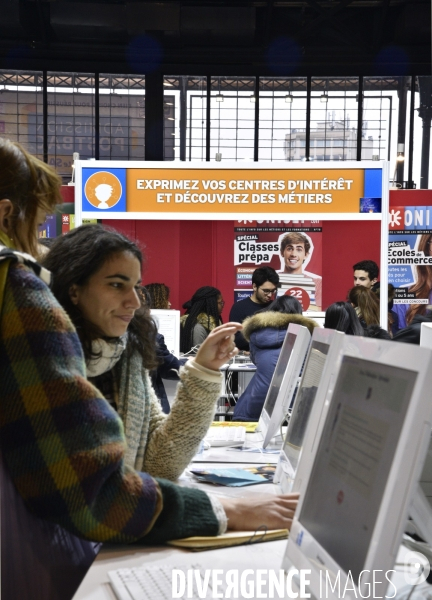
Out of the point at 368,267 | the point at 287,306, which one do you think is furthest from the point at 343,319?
the point at 368,267

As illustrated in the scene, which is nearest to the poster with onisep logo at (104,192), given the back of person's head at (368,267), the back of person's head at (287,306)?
the back of person's head at (368,267)

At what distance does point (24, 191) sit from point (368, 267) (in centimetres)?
803

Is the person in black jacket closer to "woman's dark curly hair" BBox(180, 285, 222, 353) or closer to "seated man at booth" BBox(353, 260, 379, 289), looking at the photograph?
"woman's dark curly hair" BBox(180, 285, 222, 353)

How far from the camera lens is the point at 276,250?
30.1 ft

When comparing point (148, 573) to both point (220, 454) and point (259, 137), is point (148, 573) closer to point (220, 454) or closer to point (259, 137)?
point (220, 454)

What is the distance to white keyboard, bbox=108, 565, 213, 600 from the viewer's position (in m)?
1.22

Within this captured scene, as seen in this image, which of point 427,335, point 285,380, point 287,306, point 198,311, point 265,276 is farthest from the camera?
point 198,311

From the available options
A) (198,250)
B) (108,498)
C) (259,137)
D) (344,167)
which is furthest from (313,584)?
(259,137)

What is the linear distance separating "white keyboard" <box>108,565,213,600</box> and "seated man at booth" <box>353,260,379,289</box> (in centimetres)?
796

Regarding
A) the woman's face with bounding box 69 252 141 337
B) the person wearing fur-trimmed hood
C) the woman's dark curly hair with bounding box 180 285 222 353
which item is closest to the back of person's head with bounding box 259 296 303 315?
the person wearing fur-trimmed hood

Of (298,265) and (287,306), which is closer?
(287,306)

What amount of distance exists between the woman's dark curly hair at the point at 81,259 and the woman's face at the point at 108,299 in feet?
0.04

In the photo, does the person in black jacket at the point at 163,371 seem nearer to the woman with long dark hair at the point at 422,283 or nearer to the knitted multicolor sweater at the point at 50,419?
the knitted multicolor sweater at the point at 50,419

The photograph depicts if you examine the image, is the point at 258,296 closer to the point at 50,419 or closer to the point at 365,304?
the point at 365,304
